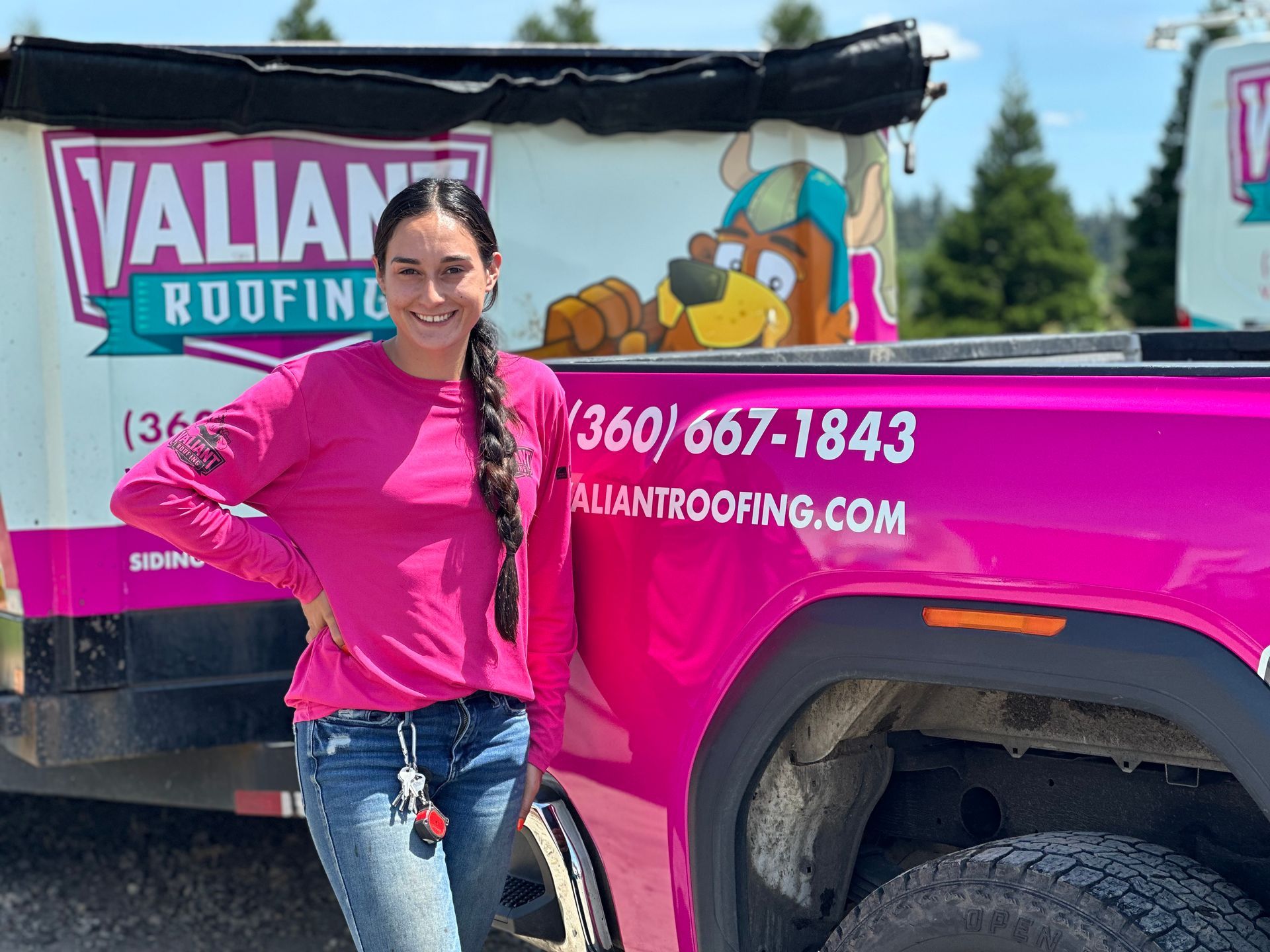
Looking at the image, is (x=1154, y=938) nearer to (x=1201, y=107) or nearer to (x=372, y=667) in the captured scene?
(x=372, y=667)

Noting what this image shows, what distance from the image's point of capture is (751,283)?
4.68 metres

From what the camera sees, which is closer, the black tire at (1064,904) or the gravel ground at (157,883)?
the black tire at (1064,904)

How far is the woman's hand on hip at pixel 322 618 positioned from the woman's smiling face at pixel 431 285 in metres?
0.42

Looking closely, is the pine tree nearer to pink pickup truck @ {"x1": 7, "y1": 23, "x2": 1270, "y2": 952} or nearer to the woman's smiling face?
pink pickup truck @ {"x1": 7, "y1": 23, "x2": 1270, "y2": 952}

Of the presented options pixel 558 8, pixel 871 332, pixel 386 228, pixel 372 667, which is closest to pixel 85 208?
pixel 386 228

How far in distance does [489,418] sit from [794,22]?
27758 millimetres

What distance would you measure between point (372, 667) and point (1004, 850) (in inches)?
40.5

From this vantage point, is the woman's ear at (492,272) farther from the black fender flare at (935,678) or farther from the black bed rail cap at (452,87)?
the black bed rail cap at (452,87)

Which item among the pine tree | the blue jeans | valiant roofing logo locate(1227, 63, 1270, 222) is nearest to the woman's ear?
the blue jeans

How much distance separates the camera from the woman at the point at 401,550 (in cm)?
238

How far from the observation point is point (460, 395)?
2539mm

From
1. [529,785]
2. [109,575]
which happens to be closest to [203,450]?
[529,785]

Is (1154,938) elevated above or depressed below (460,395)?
below

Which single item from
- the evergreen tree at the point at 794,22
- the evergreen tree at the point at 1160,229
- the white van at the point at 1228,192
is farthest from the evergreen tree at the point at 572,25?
the white van at the point at 1228,192
